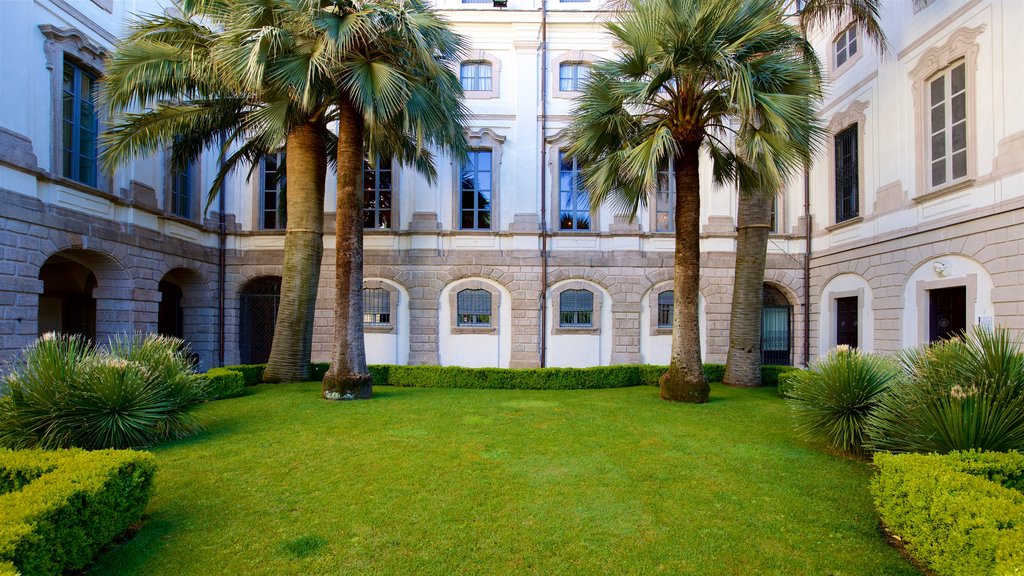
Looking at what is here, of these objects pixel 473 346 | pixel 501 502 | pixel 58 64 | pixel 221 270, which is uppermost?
pixel 58 64

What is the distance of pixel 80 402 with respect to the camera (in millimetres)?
6188

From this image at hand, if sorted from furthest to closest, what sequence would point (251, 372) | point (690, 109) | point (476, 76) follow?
1. point (476, 76)
2. point (251, 372)
3. point (690, 109)

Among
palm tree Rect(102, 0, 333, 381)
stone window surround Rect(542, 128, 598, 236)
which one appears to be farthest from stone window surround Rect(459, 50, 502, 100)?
palm tree Rect(102, 0, 333, 381)

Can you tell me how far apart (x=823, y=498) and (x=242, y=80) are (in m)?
10.9

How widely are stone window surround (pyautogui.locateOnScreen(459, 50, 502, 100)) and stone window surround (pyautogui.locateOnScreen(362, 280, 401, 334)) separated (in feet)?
23.5

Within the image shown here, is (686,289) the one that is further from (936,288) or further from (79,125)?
(79,125)

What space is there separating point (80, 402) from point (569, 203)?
47.9 feet

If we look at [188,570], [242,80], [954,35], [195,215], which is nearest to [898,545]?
[188,570]

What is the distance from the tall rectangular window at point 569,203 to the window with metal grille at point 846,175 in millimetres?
7857

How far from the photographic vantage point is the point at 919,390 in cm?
566

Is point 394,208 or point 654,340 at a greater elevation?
point 394,208

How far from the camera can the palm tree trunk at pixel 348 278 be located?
1095cm

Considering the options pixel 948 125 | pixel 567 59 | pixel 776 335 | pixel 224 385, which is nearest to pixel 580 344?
pixel 776 335

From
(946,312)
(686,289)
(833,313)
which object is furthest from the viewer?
(833,313)
